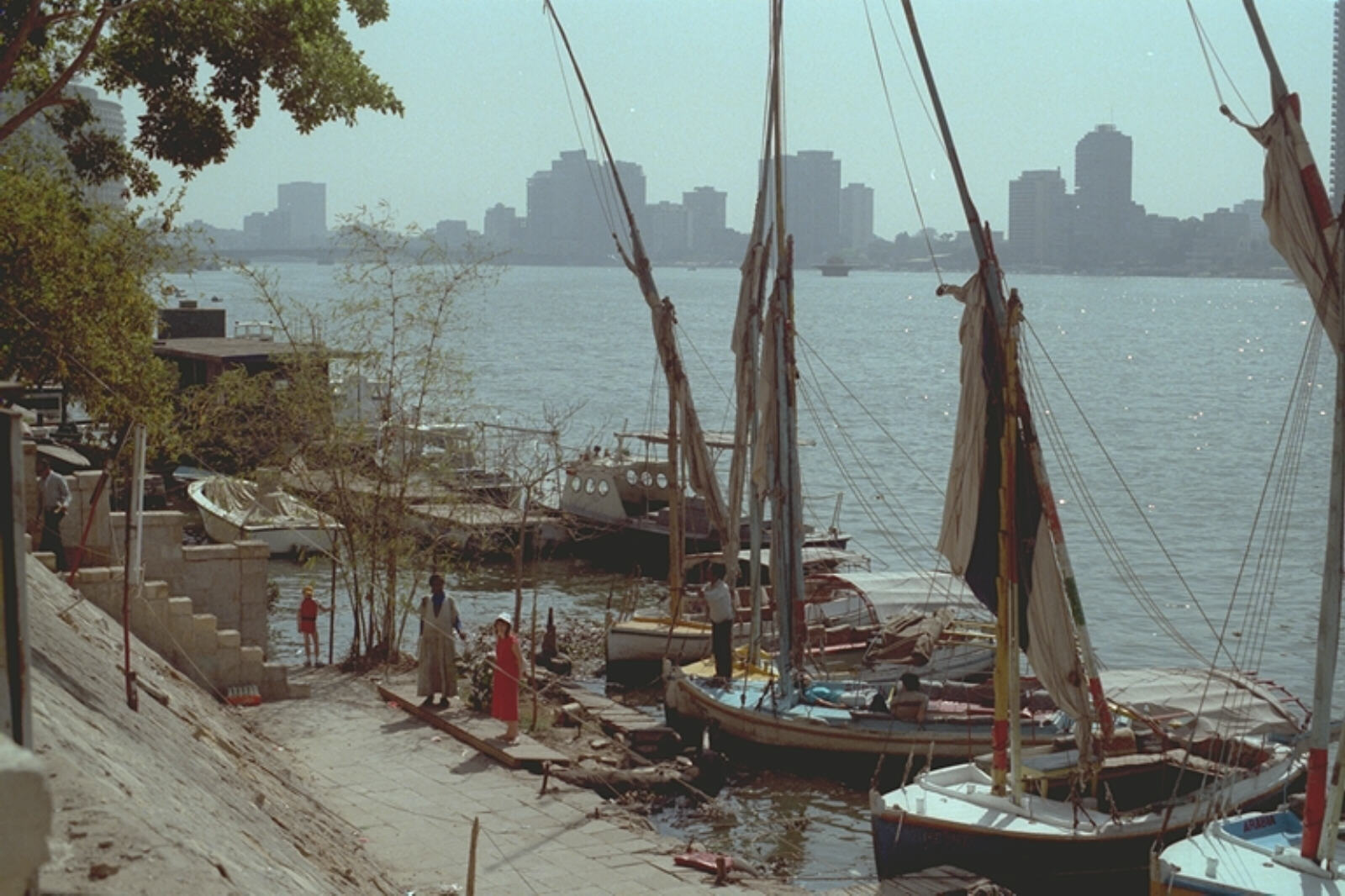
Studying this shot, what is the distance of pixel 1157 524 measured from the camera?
53906mm

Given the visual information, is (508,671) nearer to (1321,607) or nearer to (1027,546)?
(1027,546)

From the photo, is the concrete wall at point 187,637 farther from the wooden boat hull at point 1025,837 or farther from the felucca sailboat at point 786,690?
the wooden boat hull at point 1025,837

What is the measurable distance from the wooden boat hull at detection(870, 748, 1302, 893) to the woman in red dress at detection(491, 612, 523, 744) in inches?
156

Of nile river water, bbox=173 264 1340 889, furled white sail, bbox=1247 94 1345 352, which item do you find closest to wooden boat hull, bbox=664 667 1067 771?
nile river water, bbox=173 264 1340 889

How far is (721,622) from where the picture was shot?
23.1 m

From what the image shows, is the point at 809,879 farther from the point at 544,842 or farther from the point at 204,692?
the point at 204,692

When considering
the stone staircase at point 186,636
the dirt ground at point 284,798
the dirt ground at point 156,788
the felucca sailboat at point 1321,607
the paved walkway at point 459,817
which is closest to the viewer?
the dirt ground at point 156,788

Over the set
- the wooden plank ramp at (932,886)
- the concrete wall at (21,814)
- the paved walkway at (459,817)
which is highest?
the concrete wall at (21,814)

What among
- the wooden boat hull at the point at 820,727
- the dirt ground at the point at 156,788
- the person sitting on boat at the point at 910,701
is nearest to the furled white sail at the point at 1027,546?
the wooden boat hull at the point at 820,727

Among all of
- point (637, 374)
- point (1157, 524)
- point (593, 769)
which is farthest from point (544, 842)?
point (637, 374)

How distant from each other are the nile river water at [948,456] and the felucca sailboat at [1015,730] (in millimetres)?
2572

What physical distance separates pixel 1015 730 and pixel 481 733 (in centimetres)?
579

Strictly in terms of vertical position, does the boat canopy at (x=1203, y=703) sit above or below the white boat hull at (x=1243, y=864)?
below

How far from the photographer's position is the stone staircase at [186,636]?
17.7m
